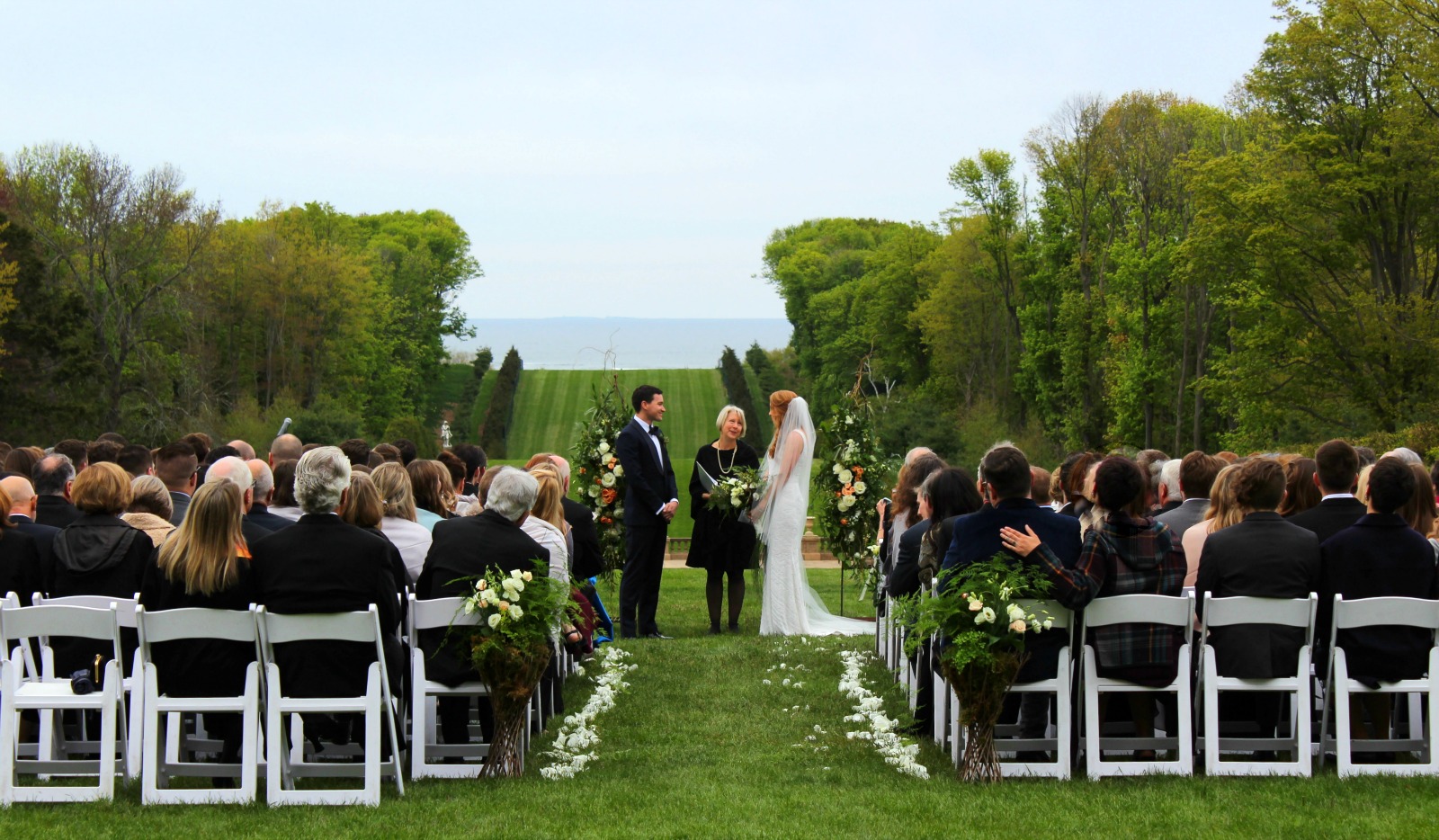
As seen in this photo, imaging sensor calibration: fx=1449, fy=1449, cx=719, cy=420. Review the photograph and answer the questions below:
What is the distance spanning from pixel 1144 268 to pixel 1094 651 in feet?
142

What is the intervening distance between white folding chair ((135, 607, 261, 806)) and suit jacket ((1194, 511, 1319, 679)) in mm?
4814

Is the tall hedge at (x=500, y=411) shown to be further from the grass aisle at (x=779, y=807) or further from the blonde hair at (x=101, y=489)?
the grass aisle at (x=779, y=807)

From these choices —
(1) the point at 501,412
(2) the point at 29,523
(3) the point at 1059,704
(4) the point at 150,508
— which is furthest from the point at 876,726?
(1) the point at 501,412

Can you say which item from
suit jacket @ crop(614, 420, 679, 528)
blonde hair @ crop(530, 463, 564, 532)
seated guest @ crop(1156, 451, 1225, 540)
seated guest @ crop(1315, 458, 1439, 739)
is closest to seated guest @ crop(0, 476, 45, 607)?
blonde hair @ crop(530, 463, 564, 532)

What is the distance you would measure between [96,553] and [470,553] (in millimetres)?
2037

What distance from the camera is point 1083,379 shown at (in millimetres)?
56625

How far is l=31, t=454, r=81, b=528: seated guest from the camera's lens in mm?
9258

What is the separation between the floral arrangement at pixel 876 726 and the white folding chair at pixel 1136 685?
35.5 inches

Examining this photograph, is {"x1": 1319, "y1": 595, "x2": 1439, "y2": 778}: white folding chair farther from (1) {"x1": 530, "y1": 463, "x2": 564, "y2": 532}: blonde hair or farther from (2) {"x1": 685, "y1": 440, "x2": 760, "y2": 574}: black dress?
(2) {"x1": 685, "y1": 440, "x2": 760, "y2": 574}: black dress

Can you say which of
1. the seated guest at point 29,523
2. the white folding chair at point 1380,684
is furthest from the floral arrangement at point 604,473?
the white folding chair at point 1380,684

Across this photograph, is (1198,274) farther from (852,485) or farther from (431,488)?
(431,488)

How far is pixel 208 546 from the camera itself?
711cm

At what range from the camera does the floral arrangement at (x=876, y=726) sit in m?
7.73

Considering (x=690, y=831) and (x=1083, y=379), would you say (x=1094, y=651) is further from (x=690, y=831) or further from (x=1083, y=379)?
(x=1083, y=379)
